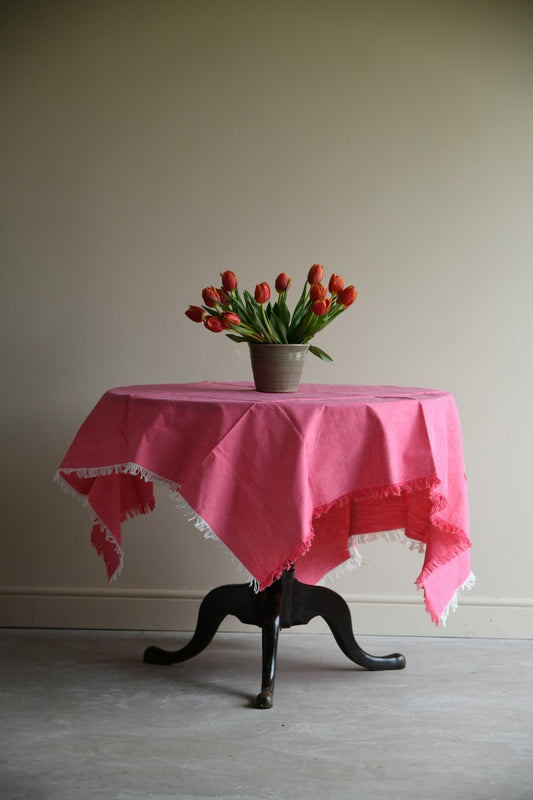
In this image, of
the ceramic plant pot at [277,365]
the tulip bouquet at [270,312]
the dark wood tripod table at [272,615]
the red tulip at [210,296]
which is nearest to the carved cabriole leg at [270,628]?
the dark wood tripod table at [272,615]

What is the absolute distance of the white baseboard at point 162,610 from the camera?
2.81 metres

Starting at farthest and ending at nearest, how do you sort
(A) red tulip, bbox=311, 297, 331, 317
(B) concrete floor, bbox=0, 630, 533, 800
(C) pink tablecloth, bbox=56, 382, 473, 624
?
(A) red tulip, bbox=311, 297, 331, 317
(C) pink tablecloth, bbox=56, 382, 473, 624
(B) concrete floor, bbox=0, 630, 533, 800

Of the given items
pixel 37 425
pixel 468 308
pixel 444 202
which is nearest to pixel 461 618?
pixel 468 308

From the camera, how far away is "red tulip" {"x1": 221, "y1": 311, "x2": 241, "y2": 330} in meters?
2.07

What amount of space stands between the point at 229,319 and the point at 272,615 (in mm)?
825

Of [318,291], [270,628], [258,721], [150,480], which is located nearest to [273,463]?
[150,480]

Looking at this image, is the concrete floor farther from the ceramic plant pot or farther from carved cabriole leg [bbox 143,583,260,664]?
the ceramic plant pot

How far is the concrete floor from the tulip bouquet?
96 centimetres

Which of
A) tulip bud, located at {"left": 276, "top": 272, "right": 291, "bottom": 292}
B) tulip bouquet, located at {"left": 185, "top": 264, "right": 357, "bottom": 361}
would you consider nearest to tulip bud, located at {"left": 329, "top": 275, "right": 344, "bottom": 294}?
tulip bouquet, located at {"left": 185, "top": 264, "right": 357, "bottom": 361}

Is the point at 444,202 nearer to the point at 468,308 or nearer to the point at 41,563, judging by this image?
the point at 468,308

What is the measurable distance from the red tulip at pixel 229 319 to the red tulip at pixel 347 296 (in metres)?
0.27

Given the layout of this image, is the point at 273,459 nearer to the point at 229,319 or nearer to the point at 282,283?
the point at 229,319

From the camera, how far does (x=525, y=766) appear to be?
1.87m

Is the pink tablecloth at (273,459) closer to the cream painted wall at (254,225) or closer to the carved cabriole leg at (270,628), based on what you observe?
the carved cabriole leg at (270,628)
